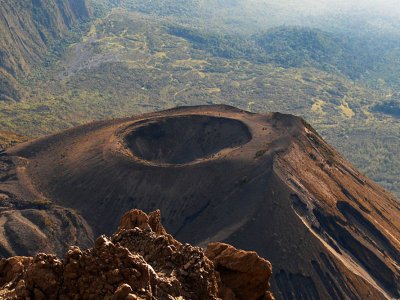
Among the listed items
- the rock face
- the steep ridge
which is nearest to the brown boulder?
the rock face

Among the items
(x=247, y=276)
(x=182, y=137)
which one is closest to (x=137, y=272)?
(x=247, y=276)

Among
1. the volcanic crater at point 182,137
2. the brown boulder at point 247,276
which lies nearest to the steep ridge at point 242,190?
the volcanic crater at point 182,137

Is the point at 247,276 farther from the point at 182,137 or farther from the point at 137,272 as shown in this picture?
the point at 182,137

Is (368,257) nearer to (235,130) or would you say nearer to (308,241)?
(308,241)

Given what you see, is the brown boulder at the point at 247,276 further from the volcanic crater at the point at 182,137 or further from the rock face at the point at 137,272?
the volcanic crater at the point at 182,137

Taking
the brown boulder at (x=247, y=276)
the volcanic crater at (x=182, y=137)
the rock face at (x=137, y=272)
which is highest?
the rock face at (x=137, y=272)

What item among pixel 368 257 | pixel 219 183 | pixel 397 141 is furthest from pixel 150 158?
pixel 397 141

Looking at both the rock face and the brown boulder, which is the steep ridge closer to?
the brown boulder
